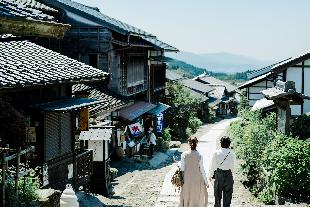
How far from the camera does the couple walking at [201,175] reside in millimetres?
9945

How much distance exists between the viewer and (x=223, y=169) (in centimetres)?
1021

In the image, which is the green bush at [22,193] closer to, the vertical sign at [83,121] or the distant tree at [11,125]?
the distant tree at [11,125]

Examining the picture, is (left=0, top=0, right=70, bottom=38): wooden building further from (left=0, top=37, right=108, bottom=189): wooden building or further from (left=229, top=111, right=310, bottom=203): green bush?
(left=229, top=111, right=310, bottom=203): green bush

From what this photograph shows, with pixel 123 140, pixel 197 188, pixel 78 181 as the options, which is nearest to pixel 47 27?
pixel 197 188

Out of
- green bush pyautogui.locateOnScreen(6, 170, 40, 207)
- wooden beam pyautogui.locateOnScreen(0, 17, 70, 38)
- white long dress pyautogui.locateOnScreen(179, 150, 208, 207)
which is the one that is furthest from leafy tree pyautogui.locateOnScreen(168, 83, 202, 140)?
wooden beam pyautogui.locateOnScreen(0, 17, 70, 38)

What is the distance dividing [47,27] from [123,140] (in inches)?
794

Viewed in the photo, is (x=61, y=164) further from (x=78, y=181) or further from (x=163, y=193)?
(x=163, y=193)

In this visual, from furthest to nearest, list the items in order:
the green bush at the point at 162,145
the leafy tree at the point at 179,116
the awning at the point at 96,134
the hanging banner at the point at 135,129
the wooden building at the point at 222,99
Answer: the wooden building at the point at 222,99, the leafy tree at the point at 179,116, the green bush at the point at 162,145, the hanging banner at the point at 135,129, the awning at the point at 96,134

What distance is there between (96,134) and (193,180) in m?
7.68

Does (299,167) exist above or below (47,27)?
below

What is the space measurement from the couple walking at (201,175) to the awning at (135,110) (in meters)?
16.1

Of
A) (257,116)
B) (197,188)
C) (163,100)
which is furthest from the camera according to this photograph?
(163,100)

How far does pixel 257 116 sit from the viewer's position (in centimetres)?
2322

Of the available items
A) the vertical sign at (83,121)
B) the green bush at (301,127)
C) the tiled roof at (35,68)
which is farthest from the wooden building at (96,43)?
the green bush at (301,127)
